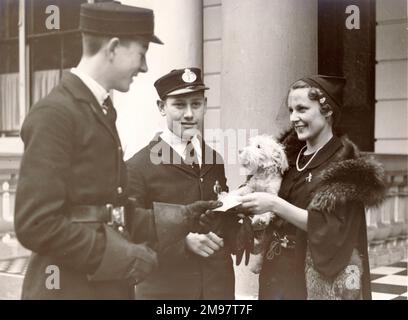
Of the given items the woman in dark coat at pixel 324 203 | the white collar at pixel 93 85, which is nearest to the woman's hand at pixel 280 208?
the woman in dark coat at pixel 324 203

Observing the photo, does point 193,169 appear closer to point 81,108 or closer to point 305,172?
point 305,172

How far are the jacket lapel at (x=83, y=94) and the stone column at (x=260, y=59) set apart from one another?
73 cm

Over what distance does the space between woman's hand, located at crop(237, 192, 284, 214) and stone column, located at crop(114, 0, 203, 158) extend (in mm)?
489

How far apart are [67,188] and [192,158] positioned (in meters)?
0.55

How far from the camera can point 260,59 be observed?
2324 mm

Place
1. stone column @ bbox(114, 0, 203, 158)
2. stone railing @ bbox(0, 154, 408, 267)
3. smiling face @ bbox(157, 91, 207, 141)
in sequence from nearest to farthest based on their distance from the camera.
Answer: smiling face @ bbox(157, 91, 207, 141) < stone column @ bbox(114, 0, 203, 158) < stone railing @ bbox(0, 154, 408, 267)

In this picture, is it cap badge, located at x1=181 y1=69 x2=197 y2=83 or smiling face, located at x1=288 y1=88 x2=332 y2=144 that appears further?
cap badge, located at x1=181 y1=69 x2=197 y2=83

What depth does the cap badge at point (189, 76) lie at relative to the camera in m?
1.95

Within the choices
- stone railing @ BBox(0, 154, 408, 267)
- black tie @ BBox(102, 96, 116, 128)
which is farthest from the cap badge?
stone railing @ BBox(0, 154, 408, 267)

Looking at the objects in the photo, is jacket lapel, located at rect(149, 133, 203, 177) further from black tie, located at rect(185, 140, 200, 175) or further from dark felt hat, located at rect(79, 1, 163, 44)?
Answer: dark felt hat, located at rect(79, 1, 163, 44)

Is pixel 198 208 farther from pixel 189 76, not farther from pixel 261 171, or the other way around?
pixel 189 76

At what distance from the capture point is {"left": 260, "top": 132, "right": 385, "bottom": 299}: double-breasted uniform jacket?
180 cm

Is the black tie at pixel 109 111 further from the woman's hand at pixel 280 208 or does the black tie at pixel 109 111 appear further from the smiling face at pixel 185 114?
the woman's hand at pixel 280 208
